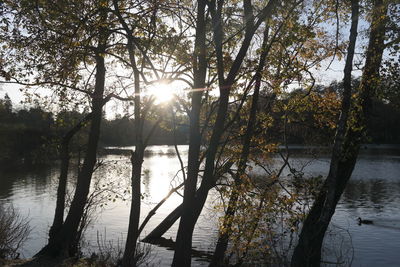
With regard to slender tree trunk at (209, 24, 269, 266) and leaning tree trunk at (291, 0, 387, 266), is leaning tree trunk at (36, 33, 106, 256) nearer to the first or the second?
slender tree trunk at (209, 24, 269, 266)

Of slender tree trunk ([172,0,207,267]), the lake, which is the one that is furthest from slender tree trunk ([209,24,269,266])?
the lake

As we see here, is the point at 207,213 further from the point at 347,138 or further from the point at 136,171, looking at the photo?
the point at 347,138

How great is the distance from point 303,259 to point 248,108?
5.60 meters

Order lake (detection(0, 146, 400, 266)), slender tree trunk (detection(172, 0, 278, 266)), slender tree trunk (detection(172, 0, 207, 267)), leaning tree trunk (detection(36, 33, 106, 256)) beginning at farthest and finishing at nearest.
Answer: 1. lake (detection(0, 146, 400, 266))
2. leaning tree trunk (detection(36, 33, 106, 256))
3. slender tree trunk (detection(172, 0, 207, 267))
4. slender tree trunk (detection(172, 0, 278, 266))

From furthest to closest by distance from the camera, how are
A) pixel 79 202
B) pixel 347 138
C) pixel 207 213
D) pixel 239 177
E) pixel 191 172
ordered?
pixel 207 213 → pixel 79 202 → pixel 239 177 → pixel 191 172 → pixel 347 138

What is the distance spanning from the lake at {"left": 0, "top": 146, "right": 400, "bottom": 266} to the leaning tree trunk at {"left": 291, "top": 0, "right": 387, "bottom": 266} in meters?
1.23


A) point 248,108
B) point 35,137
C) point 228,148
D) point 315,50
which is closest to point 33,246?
point 228,148

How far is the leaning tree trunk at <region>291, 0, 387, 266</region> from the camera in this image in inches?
316

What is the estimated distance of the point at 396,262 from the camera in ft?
56.1

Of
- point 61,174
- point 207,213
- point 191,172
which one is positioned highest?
point 191,172

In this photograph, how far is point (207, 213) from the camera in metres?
25.6

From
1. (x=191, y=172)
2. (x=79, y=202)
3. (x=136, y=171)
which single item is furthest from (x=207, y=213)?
(x=191, y=172)

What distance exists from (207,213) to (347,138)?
1694 cm

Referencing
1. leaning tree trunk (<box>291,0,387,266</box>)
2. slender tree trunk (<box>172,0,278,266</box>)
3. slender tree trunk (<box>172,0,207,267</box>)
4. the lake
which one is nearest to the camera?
leaning tree trunk (<box>291,0,387,266</box>)
